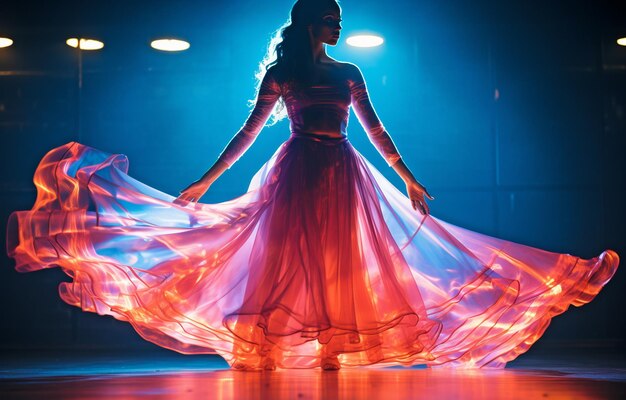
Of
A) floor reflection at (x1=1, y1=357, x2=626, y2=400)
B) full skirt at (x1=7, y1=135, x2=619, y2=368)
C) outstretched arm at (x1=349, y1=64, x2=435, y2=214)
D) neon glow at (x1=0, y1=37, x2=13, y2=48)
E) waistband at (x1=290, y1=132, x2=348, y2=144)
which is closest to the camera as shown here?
floor reflection at (x1=1, y1=357, x2=626, y2=400)

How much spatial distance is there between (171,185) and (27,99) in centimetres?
110

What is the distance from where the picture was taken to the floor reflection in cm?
202

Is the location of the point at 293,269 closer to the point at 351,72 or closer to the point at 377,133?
the point at 377,133

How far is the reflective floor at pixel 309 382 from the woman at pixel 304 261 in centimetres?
14

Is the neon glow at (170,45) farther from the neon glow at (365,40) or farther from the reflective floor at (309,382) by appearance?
the reflective floor at (309,382)

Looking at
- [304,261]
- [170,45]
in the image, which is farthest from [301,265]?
[170,45]

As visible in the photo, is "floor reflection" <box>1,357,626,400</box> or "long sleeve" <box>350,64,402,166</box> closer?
"floor reflection" <box>1,357,626,400</box>

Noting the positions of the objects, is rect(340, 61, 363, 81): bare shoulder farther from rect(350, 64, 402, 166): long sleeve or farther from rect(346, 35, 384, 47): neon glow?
rect(346, 35, 384, 47): neon glow

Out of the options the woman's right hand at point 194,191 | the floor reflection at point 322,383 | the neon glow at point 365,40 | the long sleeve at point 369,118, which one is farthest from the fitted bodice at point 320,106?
the neon glow at point 365,40

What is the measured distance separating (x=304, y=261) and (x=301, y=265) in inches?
0.8

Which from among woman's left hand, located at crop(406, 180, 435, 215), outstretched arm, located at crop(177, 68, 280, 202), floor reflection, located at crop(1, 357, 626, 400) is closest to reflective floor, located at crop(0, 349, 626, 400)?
floor reflection, located at crop(1, 357, 626, 400)

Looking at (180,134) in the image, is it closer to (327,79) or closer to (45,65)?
(45,65)

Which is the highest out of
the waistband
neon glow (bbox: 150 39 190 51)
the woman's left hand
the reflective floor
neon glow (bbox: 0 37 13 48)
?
neon glow (bbox: 0 37 13 48)

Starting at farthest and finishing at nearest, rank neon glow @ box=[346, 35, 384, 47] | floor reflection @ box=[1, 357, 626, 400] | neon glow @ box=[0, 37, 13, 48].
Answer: neon glow @ box=[0, 37, 13, 48] < neon glow @ box=[346, 35, 384, 47] < floor reflection @ box=[1, 357, 626, 400]
